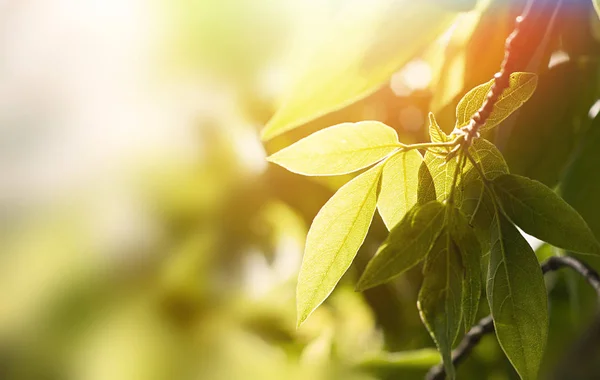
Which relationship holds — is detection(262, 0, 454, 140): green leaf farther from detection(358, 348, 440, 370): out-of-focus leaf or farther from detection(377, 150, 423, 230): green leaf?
detection(358, 348, 440, 370): out-of-focus leaf

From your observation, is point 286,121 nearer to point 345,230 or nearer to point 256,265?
point 345,230

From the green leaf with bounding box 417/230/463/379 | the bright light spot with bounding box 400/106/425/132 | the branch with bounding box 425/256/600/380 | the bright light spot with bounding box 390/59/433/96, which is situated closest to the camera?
the green leaf with bounding box 417/230/463/379

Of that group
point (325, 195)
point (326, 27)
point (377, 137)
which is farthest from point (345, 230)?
point (325, 195)

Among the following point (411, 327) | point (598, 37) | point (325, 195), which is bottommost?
point (411, 327)

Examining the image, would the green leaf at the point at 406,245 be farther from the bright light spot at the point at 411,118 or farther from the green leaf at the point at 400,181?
the bright light spot at the point at 411,118

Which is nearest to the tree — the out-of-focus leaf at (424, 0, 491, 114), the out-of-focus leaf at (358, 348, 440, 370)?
the out-of-focus leaf at (424, 0, 491, 114)

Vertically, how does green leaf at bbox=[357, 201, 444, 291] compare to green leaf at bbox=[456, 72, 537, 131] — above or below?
below

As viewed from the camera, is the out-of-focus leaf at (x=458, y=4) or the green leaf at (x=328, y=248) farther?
the out-of-focus leaf at (x=458, y=4)

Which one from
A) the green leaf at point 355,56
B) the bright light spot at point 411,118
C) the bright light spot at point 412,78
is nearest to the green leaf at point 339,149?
the green leaf at point 355,56
